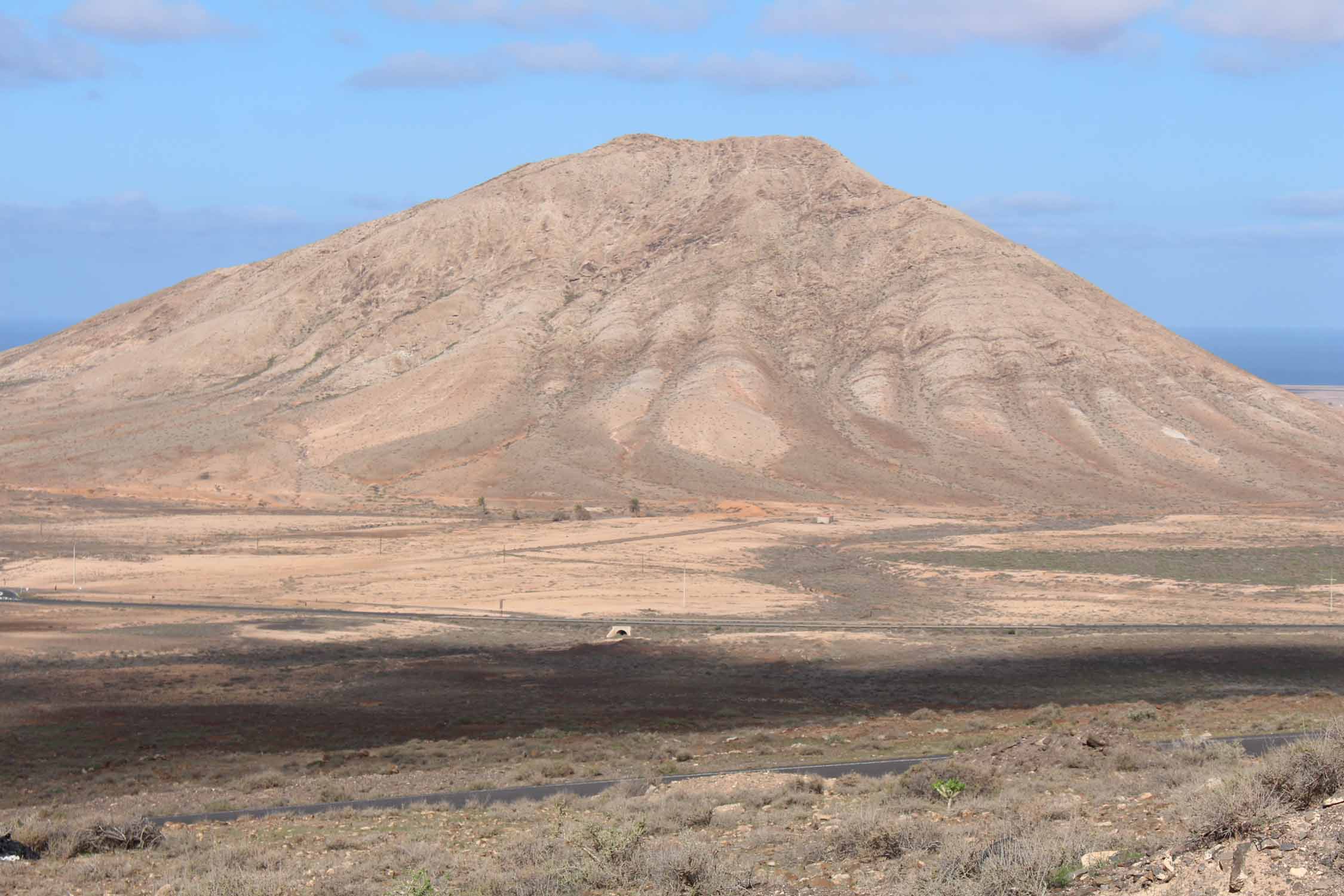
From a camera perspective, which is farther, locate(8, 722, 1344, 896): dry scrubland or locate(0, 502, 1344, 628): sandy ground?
locate(0, 502, 1344, 628): sandy ground

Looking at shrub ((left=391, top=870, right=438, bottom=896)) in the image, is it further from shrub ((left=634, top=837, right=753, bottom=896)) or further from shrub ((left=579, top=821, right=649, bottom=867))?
shrub ((left=634, top=837, right=753, bottom=896))

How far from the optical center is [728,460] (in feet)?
275

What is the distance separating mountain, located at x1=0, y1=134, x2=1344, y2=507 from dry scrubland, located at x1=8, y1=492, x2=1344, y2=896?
952 centimetres

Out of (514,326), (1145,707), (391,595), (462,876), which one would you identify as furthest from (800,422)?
(462,876)

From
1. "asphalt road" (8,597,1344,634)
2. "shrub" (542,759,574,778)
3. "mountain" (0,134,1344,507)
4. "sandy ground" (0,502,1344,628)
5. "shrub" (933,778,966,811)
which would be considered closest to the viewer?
"shrub" (933,778,966,811)

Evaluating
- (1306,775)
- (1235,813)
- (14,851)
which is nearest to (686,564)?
(14,851)

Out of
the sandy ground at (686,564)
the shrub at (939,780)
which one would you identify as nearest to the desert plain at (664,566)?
the shrub at (939,780)

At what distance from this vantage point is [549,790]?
20500 mm

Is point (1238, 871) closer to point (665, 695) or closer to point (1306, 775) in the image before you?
point (1306, 775)

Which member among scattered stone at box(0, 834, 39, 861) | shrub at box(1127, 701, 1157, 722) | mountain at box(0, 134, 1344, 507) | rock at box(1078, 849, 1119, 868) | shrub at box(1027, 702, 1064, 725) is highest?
mountain at box(0, 134, 1344, 507)

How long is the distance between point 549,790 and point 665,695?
11.3 metres

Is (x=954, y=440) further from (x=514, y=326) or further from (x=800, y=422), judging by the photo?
(x=514, y=326)

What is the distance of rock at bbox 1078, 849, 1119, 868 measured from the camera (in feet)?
36.1

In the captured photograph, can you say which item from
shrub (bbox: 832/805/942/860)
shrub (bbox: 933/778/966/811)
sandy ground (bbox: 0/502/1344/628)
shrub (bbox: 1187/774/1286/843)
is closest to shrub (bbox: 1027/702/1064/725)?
shrub (bbox: 933/778/966/811)
